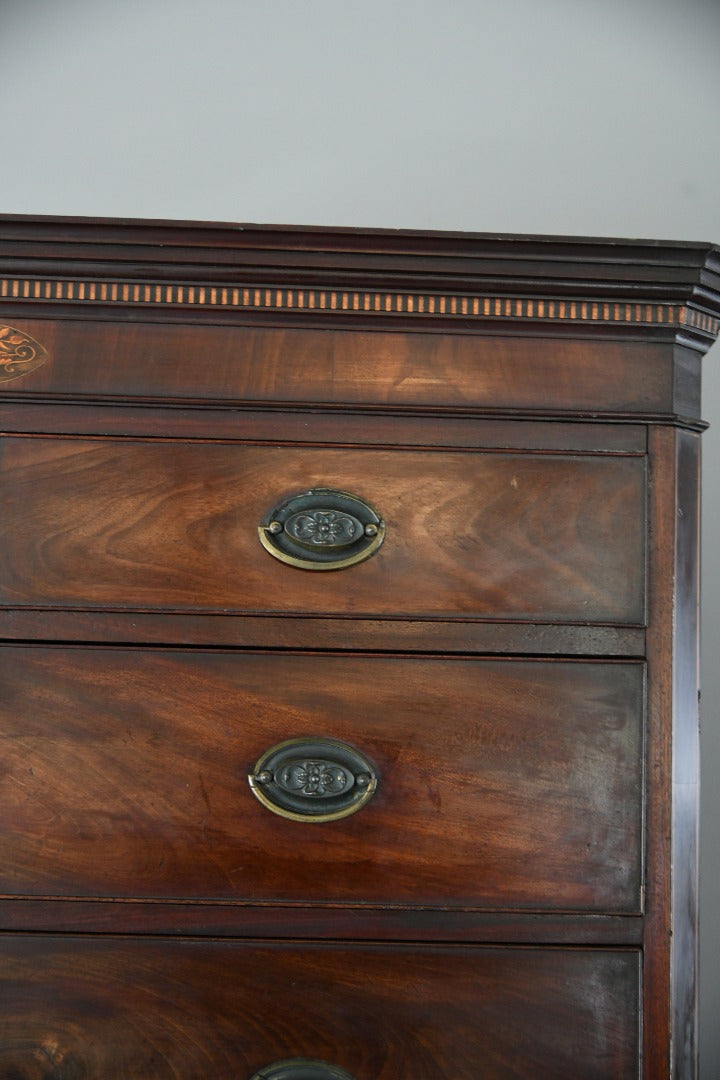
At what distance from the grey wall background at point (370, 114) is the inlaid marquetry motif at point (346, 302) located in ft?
2.26

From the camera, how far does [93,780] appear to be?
3.05ft

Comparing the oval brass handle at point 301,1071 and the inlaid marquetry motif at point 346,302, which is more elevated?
the inlaid marquetry motif at point 346,302

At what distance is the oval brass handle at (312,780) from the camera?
0.93 meters

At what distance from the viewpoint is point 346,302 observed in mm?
961

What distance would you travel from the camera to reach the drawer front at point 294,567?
3.12 feet

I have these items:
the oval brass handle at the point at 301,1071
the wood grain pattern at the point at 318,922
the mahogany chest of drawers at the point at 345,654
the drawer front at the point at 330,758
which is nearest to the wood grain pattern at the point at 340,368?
the mahogany chest of drawers at the point at 345,654

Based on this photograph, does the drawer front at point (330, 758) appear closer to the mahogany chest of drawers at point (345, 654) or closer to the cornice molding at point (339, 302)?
the mahogany chest of drawers at point (345, 654)

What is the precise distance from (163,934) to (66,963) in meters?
0.09

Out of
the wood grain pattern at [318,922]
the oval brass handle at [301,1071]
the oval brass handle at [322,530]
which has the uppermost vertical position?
the oval brass handle at [322,530]

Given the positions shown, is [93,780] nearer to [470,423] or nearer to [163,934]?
[163,934]

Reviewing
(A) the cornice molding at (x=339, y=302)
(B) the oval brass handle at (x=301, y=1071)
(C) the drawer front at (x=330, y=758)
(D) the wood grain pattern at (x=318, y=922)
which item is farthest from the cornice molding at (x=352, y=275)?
(B) the oval brass handle at (x=301, y=1071)

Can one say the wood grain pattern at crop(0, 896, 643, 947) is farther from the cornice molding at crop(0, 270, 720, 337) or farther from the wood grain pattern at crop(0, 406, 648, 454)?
the cornice molding at crop(0, 270, 720, 337)

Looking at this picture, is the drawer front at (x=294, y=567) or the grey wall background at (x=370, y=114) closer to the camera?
the drawer front at (x=294, y=567)

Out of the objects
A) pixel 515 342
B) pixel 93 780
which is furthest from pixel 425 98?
pixel 93 780
